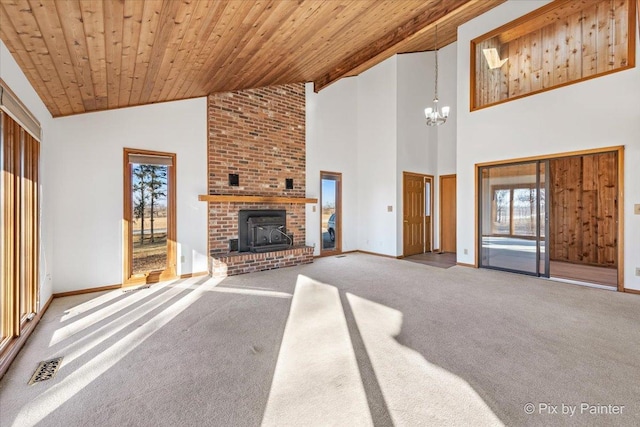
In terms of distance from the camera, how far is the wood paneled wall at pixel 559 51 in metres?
4.21

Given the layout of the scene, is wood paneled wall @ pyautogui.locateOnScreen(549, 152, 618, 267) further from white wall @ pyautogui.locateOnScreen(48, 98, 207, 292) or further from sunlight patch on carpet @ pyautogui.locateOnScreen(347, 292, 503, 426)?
white wall @ pyautogui.locateOnScreen(48, 98, 207, 292)

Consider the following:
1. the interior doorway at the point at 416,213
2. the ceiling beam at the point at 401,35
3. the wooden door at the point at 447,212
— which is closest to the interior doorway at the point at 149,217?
the ceiling beam at the point at 401,35

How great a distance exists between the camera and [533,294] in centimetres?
397

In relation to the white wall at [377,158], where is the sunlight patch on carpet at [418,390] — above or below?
below

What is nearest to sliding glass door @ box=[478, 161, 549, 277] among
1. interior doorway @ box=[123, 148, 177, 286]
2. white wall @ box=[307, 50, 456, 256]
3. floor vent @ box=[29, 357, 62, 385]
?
white wall @ box=[307, 50, 456, 256]

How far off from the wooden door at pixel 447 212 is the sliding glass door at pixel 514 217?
207 centimetres

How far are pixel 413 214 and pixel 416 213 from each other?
0.48 ft

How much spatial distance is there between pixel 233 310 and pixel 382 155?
5.23 metres

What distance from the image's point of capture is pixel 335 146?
7.19 metres

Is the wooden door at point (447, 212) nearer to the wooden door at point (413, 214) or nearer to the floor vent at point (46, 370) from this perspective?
the wooden door at point (413, 214)

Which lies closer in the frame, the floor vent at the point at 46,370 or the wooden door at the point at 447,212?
the floor vent at the point at 46,370

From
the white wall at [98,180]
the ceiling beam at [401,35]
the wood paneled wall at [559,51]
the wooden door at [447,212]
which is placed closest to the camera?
the white wall at [98,180]

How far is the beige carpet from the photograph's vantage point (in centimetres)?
170

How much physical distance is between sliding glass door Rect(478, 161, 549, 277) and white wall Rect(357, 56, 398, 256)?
1.92 meters
